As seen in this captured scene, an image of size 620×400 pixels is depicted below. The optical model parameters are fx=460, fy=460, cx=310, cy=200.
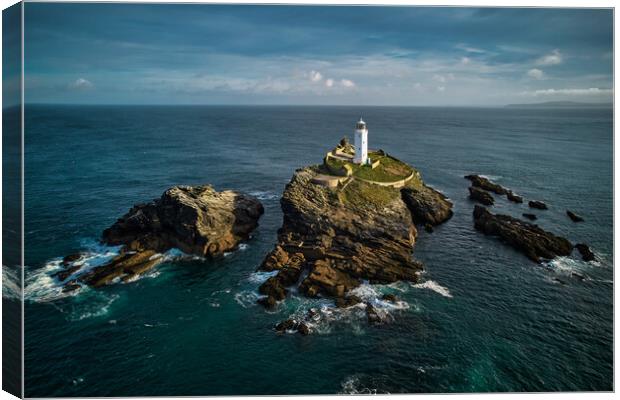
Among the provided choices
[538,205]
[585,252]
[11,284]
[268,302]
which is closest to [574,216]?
[538,205]

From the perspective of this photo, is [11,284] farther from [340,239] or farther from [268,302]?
[340,239]

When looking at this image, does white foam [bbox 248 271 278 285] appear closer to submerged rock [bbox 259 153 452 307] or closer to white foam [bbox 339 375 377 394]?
submerged rock [bbox 259 153 452 307]

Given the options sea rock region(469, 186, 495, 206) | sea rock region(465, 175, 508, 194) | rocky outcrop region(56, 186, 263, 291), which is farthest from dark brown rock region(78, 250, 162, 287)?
sea rock region(465, 175, 508, 194)

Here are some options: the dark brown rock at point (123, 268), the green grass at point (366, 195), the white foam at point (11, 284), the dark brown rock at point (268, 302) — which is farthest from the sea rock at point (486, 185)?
the white foam at point (11, 284)

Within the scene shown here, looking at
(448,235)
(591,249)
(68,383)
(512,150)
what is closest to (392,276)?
(448,235)

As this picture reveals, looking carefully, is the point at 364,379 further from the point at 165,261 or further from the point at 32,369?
the point at 165,261

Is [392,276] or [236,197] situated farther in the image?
[236,197]
